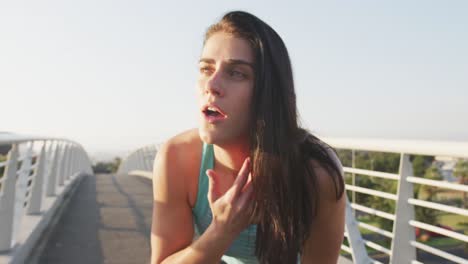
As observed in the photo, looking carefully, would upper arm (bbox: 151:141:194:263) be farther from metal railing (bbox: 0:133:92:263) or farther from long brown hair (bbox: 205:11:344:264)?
metal railing (bbox: 0:133:92:263)

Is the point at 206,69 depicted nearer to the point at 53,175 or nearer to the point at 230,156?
the point at 230,156

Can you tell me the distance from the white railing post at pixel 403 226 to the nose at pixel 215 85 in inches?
69.8

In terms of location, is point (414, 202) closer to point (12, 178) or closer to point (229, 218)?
point (229, 218)

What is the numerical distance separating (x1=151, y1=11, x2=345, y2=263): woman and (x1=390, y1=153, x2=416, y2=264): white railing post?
1272mm

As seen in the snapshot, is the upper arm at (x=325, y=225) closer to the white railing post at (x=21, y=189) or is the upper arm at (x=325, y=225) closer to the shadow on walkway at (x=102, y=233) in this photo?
the shadow on walkway at (x=102, y=233)

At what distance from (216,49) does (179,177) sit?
20.9 inches

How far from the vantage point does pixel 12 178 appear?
406 centimetres

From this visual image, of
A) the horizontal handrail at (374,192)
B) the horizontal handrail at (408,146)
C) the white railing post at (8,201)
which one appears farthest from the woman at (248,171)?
the white railing post at (8,201)

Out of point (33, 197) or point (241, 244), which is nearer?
point (241, 244)

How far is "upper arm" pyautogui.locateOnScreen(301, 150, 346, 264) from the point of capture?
1.83 m

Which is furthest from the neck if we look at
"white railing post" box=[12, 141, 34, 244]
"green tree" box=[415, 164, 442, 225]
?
"green tree" box=[415, 164, 442, 225]

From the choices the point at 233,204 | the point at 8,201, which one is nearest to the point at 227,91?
the point at 233,204

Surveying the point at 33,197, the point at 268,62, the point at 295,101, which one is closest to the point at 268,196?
the point at 295,101

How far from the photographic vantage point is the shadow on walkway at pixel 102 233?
14.9 ft
